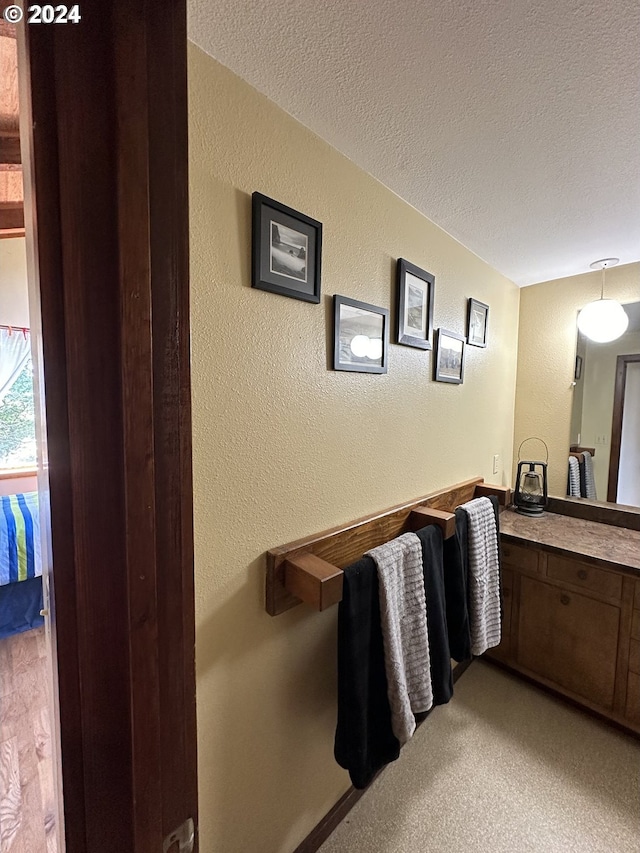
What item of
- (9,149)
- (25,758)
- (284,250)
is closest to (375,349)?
(284,250)

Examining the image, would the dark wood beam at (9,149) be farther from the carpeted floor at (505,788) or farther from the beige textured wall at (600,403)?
the beige textured wall at (600,403)

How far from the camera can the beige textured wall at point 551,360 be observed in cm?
191

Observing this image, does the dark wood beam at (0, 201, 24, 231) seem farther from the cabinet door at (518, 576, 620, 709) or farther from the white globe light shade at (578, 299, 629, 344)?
the cabinet door at (518, 576, 620, 709)

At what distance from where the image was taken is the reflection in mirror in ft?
5.92

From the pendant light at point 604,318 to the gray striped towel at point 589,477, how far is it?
626 mm

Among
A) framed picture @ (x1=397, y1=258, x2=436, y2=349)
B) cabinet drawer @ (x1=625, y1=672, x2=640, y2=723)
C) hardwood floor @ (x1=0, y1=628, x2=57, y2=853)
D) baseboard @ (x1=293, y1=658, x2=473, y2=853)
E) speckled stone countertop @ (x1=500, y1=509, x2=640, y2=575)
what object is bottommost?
hardwood floor @ (x1=0, y1=628, x2=57, y2=853)

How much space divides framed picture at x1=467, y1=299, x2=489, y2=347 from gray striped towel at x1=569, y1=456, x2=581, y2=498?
887 mm

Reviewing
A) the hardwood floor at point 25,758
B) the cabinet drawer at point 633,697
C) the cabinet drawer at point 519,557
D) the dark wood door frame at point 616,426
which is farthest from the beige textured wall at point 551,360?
the hardwood floor at point 25,758

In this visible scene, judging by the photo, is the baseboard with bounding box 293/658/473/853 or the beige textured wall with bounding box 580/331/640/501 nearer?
the baseboard with bounding box 293/658/473/853

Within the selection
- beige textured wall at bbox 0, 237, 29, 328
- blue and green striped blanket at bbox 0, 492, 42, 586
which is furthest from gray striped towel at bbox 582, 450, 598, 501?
beige textured wall at bbox 0, 237, 29, 328

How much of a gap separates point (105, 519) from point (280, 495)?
0.50 metres

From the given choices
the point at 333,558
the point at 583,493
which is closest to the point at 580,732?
the point at 583,493

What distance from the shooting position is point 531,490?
199cm

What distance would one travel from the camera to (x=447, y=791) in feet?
4.16
